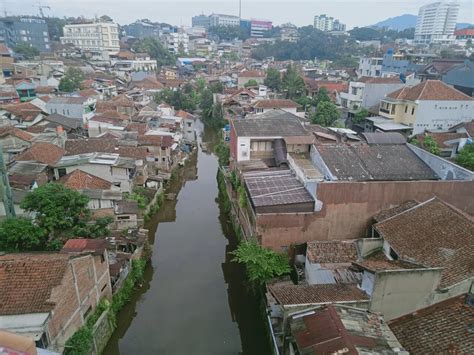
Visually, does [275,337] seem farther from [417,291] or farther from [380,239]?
[380,239]

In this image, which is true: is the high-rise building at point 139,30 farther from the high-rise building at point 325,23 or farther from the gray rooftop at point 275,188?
the gray rooftop at point 275,188

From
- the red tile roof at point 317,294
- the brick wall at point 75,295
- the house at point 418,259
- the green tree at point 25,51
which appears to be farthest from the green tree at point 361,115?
the green tree at point 25,51

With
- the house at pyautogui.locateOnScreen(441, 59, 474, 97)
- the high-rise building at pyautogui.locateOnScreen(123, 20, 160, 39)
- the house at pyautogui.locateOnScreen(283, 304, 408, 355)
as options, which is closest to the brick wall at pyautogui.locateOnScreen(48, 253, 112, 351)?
the house at pyautogui.locateOnScreen(283, 304, 408, 355)

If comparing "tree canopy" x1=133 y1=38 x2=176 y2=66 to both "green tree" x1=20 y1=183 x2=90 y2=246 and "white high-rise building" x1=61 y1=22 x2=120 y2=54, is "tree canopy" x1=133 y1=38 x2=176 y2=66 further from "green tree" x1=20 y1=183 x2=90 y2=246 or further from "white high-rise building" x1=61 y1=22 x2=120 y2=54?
"green tree" x1=20 y1=183 x2=90 y2=246

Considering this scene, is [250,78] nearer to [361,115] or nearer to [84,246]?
[361,115]

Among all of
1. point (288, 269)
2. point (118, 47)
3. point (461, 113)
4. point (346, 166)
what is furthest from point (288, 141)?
point (118, 47)

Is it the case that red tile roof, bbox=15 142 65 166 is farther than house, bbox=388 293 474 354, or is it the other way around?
red tile roof, bbox=15 142 65 166
